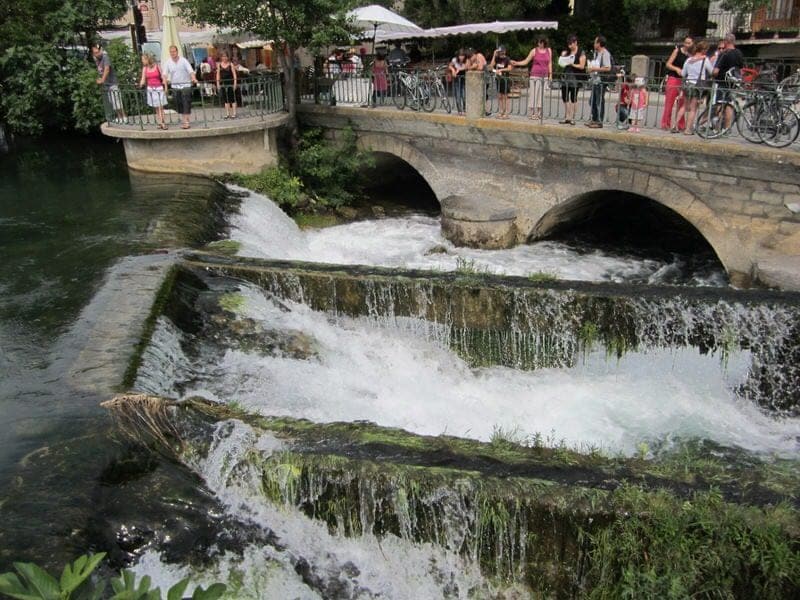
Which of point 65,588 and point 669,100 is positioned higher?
point 669,100

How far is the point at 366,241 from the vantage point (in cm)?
1554

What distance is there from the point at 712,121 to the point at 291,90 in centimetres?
897

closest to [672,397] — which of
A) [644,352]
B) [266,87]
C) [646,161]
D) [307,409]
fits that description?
[644,352]

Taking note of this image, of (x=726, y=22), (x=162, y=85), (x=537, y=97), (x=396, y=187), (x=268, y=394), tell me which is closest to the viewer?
(x=268, y=394)

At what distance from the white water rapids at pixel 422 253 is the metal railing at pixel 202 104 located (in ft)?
6.76

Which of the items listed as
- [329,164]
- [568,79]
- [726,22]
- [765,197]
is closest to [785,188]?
[765,197]

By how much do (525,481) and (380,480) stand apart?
46.2 inches

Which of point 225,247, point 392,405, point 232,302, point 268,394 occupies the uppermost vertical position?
point 225,247

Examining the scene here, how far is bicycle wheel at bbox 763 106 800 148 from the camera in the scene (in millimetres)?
11284

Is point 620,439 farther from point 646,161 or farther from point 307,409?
point 646,161

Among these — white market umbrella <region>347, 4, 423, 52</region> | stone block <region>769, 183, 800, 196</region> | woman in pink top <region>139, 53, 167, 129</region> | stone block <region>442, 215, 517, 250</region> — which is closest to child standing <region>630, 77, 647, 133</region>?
stone block <region>769, 183, 800, 196</region>

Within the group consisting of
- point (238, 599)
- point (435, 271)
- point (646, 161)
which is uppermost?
point (646, 161)

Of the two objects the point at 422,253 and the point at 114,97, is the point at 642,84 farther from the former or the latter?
the point at 114,97

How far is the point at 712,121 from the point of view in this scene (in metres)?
12.3
